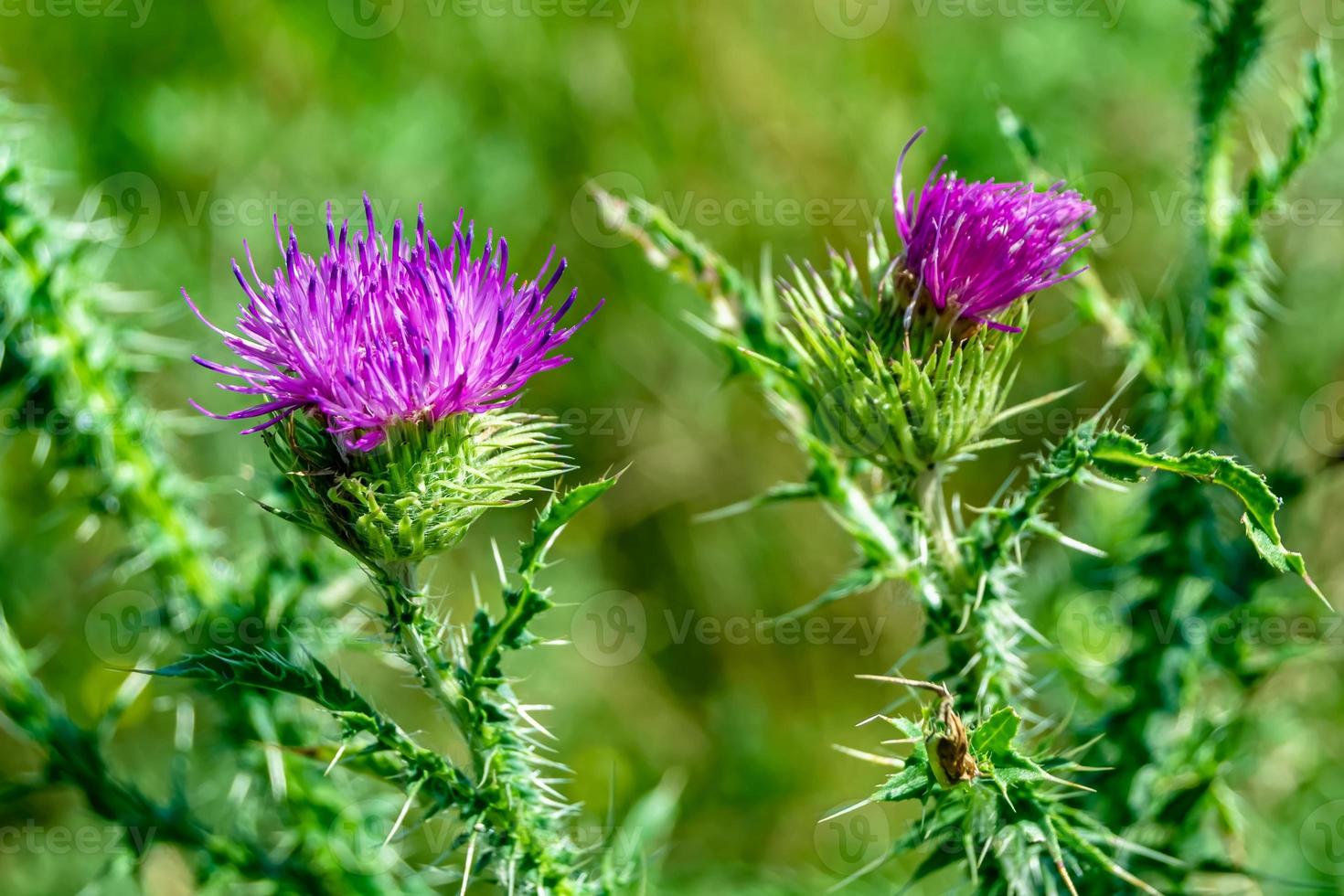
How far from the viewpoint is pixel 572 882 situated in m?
2.15

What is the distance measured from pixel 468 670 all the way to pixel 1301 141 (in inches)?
83.8

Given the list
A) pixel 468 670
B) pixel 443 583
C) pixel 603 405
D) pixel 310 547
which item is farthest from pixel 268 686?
pixel 603 405

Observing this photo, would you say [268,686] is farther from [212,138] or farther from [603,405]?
[212,138]

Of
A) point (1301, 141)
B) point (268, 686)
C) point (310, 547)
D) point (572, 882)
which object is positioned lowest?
point (572, 882)

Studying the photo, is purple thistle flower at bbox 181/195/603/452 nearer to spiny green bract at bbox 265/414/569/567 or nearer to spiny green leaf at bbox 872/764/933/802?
spiny green bract at bbox 265/414/569/567

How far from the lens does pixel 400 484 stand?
6.41 feet

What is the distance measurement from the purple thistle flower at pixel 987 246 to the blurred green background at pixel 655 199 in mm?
2680

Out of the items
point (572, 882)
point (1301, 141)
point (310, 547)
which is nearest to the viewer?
point (572, 882)

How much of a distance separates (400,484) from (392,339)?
0.81 ft

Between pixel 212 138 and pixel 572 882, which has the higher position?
pixel 212 138

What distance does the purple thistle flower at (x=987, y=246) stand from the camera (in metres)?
2.11

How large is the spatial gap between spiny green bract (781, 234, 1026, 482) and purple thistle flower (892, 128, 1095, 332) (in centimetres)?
6

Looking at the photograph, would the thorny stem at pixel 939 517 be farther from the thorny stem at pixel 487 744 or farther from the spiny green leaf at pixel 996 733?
the thorny stem at pixel 487 744

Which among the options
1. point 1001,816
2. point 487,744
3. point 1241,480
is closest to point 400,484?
point 487,744
